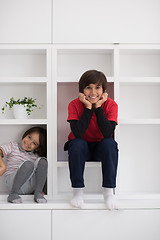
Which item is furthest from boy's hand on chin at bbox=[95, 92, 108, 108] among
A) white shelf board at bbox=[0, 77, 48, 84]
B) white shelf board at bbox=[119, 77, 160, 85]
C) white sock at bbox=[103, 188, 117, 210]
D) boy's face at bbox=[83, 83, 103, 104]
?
white sock at bbox=[103, 188, 117, 210]

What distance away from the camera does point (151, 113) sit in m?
2.02

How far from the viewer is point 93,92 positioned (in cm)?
169

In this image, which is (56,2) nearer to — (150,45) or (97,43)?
(97,43)

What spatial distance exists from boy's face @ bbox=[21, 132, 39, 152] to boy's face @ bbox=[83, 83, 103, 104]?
0.43 meters

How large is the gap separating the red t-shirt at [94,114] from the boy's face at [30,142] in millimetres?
246

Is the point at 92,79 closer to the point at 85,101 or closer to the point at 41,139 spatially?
the point at 85,101

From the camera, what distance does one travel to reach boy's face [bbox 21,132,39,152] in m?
1.85

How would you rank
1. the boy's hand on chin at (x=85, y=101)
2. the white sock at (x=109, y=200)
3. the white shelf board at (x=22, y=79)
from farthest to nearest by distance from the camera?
the white shelf board at (x=22, y=79)
the boy's hand on chin at (x=85, y=101)
the white sock at (x=109, y=200)

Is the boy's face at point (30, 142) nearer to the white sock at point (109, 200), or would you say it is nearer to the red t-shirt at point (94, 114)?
the red t-shirt at point (94, 114)

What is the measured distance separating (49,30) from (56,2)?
0.19m

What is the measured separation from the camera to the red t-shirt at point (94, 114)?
1.70 m

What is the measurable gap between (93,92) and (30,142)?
21.1 inches

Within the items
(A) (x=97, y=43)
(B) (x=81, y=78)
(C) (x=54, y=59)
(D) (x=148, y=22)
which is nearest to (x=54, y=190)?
(B) (x=81, y=78)

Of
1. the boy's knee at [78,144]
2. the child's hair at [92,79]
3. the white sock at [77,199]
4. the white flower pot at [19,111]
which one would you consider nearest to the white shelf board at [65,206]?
the white sock at [77,199]
